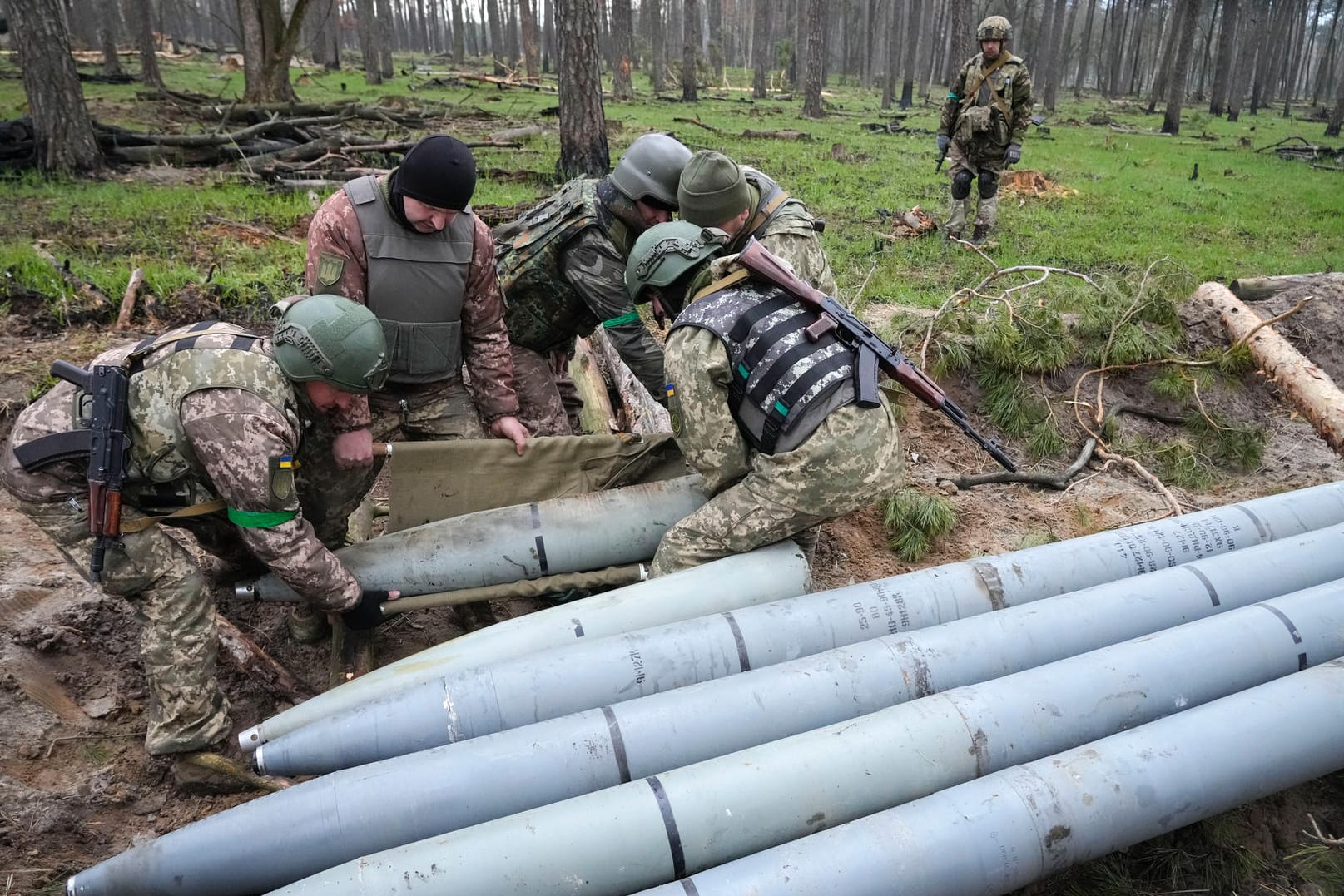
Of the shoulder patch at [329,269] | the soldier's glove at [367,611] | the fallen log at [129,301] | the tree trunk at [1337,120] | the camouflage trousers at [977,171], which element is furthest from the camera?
the tree trunk at [1337,120]

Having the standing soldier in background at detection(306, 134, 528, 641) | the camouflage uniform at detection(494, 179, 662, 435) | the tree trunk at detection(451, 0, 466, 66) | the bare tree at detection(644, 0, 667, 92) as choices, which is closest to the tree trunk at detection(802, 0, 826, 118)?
the bare tree at detection(644, 0, 667, 92)

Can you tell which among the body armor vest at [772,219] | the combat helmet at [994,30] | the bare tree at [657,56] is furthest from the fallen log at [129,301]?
the bare tree at [657,56]

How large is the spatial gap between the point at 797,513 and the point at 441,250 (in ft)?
6.26

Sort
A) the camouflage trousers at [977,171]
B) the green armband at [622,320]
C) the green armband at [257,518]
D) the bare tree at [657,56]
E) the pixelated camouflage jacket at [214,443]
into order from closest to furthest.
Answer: the pixelated camouflage jacket at [214,443]
the green armband at [257,518]
the green armband at [622,320]
the camouflage trousers at [977,171]
the bare tree at [657,56]

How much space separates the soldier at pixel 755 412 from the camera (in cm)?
339

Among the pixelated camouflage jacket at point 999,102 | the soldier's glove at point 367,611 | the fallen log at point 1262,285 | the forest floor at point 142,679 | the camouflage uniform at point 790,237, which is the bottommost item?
the forest floor at point 142,679

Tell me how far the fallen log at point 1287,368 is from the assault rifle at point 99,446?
5957mm

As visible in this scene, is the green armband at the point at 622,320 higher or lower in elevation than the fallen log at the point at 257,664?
higher

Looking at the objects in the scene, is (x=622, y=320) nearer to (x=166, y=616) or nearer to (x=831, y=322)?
(x=831, y=322)

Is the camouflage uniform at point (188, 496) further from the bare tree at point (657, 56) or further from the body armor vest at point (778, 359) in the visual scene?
the bare tree at point (657, 56)

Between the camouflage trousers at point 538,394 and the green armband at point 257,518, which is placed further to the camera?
the camouflage trousers at point 538,394

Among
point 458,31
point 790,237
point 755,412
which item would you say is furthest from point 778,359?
point 458,31

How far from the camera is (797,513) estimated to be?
3.45 m

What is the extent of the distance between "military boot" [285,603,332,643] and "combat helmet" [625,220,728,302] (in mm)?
1973
